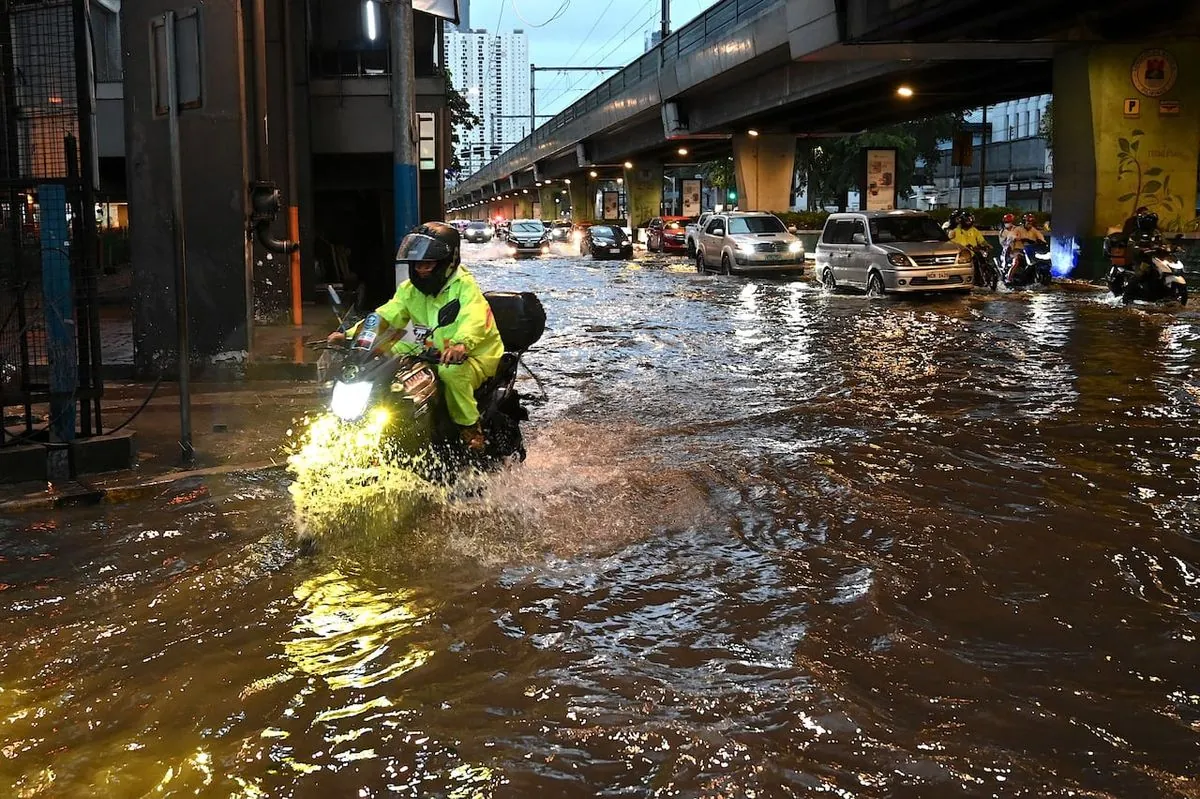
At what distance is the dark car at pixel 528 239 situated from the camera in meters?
53.1

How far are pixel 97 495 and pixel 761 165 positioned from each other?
139 feet

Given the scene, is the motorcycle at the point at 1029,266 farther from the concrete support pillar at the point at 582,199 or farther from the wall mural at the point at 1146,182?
the concrete support pillar at the point at 582,199

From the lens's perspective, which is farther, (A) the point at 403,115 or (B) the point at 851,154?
(B) the point at 851,154

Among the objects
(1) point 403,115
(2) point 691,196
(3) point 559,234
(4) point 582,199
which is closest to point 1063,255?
(1) point 403,115

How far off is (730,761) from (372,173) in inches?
870

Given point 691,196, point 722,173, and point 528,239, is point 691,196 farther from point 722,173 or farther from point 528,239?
point 528,239

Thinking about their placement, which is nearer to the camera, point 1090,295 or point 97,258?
point 97,258

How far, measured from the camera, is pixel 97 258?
818 centimetres

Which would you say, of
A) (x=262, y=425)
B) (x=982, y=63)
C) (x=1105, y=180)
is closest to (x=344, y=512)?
(x=262, y=425)

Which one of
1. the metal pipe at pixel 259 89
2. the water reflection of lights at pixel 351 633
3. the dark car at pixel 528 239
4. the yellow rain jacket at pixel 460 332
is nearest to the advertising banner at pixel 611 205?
the dark car at pixel 528 239

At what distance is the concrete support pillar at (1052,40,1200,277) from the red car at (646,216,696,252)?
22.5 metres

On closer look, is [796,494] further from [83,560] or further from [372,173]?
[372,173]

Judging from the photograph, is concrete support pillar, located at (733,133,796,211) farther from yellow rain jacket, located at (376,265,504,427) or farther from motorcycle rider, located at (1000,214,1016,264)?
yellow rain jacket, located at (376,265,504,427)

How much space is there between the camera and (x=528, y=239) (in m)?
53.6
